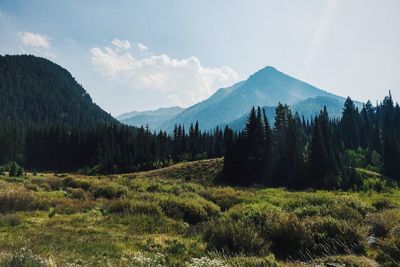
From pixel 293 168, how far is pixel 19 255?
5616 centimetres

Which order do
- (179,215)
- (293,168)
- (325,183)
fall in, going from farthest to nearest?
(293,168), (325,183), (179,215)

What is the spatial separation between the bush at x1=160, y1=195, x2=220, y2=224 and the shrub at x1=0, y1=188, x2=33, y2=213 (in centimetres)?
969

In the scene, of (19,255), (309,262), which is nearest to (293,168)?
(309,262)

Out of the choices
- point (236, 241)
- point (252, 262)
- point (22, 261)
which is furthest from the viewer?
point (236, 241)

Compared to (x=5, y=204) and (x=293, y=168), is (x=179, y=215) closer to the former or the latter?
(x=5, y=204)

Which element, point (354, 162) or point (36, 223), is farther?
point (354, 162)

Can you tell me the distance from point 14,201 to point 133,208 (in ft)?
30.0

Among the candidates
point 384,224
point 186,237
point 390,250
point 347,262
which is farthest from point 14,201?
point 390,250

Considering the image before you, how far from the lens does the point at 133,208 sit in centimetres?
2347

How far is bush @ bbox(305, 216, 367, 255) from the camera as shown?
13.1m

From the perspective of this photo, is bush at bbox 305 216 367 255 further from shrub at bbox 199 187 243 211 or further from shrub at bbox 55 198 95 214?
shrub at bbox 55 198 95 214

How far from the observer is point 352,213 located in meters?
20.2

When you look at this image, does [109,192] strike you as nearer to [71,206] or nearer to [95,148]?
[71,206]

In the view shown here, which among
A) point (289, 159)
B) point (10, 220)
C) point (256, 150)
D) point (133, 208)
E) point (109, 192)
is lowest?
point (109, 192)
